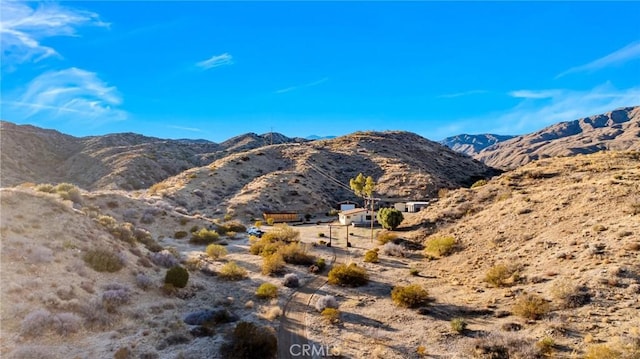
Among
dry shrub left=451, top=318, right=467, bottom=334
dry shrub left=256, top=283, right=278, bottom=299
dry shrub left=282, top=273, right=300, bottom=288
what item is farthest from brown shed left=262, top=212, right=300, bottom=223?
dry shrub left=451, top=318, right=467, bottom=334

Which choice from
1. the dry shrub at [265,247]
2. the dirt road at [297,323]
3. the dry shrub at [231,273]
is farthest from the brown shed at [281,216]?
the dirt road at [297,323]

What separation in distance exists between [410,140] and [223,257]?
12264 centimetres

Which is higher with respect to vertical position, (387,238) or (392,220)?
(392,220)

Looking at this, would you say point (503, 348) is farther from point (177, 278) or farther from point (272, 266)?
point (177, 278)

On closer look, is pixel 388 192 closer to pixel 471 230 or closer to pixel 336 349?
pixel 471 230

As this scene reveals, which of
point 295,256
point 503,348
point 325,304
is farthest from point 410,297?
point 295,256

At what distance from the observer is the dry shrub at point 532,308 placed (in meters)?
21.8

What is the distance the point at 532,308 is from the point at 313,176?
81.4 meters

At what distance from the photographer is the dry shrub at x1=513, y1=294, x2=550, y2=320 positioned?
2180 cm

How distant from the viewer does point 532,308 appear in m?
21.9

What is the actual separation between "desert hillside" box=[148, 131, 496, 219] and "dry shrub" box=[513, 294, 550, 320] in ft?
180

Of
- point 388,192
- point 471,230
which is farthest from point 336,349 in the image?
point 388,192

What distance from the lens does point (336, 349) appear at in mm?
19641

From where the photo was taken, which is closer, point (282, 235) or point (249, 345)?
point (249, 345)
